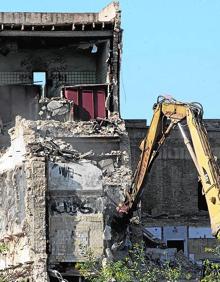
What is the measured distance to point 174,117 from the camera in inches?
1137

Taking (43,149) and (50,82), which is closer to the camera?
(43,149)

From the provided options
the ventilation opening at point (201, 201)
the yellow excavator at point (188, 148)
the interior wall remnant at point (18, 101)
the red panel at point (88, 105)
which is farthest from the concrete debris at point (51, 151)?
the ventilation opening at point (201, 201)

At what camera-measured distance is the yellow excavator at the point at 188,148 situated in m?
25.1

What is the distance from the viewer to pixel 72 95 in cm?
3884

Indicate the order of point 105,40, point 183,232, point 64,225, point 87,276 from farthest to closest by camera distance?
point 183,232
point 105,40
point 64,225
point 87,276

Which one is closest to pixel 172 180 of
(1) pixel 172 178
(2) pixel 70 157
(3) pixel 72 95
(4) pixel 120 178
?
(1) pixel 172 178

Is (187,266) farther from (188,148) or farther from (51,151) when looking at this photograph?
(188,148)

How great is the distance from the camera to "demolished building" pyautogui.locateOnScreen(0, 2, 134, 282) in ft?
99.9

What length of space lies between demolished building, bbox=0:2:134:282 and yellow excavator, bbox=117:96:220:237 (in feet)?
2.99

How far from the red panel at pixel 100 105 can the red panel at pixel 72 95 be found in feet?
2.39

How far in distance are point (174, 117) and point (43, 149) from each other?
14.6ft

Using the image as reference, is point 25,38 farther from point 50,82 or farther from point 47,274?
point 47,274

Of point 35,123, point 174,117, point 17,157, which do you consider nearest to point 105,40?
point 35,123

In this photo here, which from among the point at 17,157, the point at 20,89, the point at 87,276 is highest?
the point at 20,89
